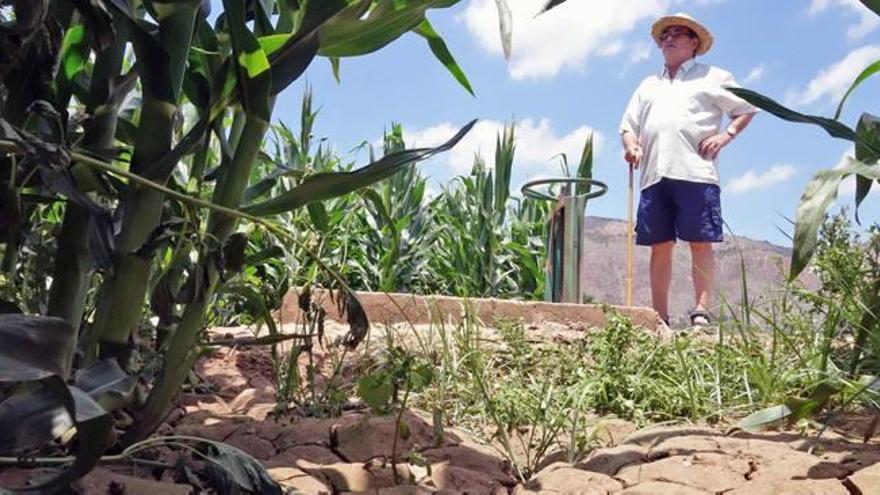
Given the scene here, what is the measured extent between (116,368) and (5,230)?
210mm

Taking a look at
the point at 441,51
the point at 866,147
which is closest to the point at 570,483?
the point at 441,51

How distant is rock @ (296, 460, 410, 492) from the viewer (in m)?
1.36

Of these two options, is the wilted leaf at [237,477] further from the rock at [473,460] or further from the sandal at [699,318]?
the sandal at [699,318]

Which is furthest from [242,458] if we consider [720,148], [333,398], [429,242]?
[429,242]

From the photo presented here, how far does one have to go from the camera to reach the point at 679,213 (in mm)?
3807

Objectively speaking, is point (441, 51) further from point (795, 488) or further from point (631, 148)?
point (631, 148)

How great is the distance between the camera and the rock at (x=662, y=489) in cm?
131

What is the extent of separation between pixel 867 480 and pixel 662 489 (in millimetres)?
305

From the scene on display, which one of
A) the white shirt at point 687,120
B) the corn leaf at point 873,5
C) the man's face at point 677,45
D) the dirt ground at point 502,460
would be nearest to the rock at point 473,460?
the dirt ground at point 502,460

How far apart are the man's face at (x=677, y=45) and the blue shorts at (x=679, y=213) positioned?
59 centimetres

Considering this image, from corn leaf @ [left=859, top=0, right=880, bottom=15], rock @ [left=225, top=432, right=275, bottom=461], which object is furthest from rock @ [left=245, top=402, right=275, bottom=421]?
corn leaf @ [left=859, top=0, right=880, bottom=15]

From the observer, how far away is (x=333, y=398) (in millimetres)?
1783

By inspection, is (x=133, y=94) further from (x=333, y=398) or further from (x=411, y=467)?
(x=411, y=467)

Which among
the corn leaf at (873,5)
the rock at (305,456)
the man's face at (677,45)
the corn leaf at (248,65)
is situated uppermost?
the man's face at (677,45)
